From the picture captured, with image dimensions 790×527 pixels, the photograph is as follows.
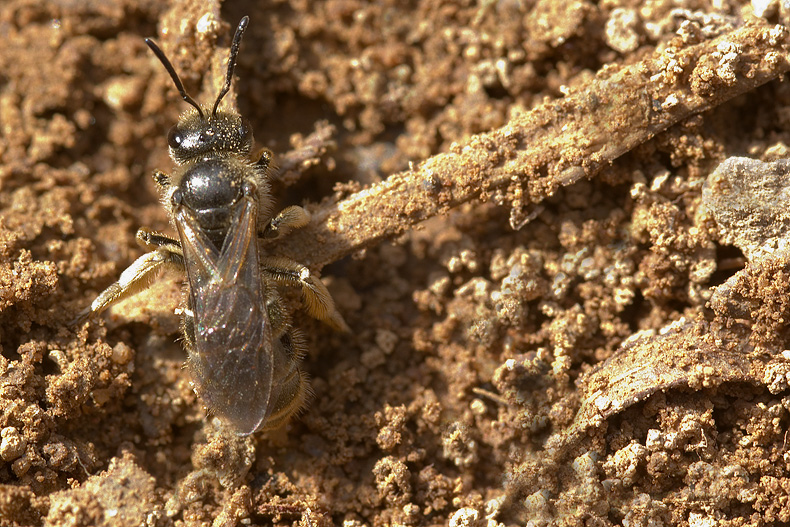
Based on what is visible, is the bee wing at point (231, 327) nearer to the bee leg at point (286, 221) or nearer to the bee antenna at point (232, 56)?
the bee leg at point (286, 221)

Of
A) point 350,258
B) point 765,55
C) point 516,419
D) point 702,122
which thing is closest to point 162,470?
point 350,258

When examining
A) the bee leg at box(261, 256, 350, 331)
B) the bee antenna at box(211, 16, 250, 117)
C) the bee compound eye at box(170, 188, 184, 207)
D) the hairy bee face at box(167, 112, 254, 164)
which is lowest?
the bee leg at box(261, 256, 350, 331)

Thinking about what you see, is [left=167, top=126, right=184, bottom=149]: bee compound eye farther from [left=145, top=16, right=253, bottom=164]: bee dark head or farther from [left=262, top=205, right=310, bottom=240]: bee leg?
[left=262, top=205, right=310, bottom=240]: bee leg

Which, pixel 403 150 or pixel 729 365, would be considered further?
pixel 403 150

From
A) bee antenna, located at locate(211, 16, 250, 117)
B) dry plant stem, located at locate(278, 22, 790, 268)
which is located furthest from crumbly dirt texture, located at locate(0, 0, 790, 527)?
bee antenna, located at locate(211, 16, 250, 117)

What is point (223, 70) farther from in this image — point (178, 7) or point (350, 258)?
point (350, 258)

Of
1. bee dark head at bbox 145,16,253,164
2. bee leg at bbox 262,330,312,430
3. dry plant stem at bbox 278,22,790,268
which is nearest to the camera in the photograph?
bee leg at bbox 262,330,312,430

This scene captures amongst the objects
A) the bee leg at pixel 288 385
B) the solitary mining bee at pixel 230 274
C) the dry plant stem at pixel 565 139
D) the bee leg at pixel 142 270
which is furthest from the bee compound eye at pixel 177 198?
the bee leg at pixel 288 385
